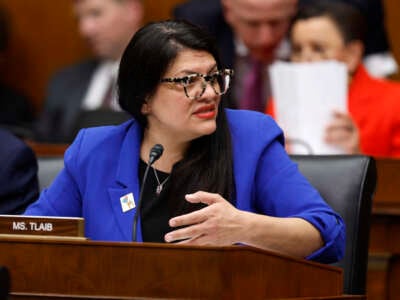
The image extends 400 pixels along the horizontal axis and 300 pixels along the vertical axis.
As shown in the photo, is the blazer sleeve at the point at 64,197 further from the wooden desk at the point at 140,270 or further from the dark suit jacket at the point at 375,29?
the dark suit jacket at the point at 375,29

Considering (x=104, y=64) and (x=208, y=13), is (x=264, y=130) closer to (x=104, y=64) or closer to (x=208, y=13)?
(x=208, y=13)

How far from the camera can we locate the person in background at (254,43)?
501 cm

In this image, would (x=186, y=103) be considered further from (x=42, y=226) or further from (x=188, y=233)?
(x=42, y=226)

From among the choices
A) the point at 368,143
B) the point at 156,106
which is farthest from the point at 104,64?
the point at 156,106

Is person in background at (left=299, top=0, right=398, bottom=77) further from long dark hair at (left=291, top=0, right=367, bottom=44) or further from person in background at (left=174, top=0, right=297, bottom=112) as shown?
long dark hair at (left=291, top=0, right=367, bottom=44)

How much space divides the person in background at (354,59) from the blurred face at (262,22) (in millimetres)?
322

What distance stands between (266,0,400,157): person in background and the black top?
146 cm

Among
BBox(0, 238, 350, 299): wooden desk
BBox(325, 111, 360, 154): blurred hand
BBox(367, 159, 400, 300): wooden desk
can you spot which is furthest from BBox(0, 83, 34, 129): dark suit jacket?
BBox(0, 238, 350, 299): wooden desk

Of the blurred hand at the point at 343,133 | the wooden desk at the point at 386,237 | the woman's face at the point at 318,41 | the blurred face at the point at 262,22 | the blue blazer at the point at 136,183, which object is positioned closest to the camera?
the blue blazer at the point at 136,183

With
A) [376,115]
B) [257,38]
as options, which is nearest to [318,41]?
[376,115]

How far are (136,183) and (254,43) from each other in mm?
2252

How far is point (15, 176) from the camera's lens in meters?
3.18

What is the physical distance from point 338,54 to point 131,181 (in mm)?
1848

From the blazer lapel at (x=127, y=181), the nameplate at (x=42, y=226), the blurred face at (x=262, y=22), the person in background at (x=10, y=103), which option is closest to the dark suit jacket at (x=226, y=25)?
the blurred face at (x=262, y=22)
